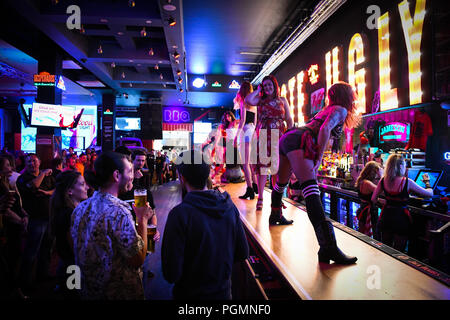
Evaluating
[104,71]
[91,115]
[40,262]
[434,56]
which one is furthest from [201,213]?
[91,115]

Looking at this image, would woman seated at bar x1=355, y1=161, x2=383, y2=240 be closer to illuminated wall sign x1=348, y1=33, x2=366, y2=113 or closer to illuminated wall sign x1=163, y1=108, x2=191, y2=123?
illuminated wall sign x1=348, y1=33, x2=366, y2=113

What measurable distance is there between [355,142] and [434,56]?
2.90 m

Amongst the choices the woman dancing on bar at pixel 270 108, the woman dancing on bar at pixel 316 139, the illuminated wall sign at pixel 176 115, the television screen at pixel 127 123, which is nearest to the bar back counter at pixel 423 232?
the woman dancing on bar at pixel 316 139

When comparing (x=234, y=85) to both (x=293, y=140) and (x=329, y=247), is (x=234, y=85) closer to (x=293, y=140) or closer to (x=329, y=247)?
(x=293, y=140)

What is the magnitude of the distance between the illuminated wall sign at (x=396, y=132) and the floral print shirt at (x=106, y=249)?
479 centimetres

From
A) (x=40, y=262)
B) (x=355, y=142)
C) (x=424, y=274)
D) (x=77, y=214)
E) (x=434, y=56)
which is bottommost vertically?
(x=40, y=262)

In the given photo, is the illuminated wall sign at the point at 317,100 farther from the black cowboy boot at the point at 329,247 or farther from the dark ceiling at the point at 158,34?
the black cowboy boot at the point at 329,247

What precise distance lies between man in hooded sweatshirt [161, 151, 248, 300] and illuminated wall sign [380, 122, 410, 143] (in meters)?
4.40

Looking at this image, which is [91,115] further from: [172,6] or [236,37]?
[172,6]

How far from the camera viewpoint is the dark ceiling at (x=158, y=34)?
21.2 ft

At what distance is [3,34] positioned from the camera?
24.6ft

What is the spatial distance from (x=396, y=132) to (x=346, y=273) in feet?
13.1

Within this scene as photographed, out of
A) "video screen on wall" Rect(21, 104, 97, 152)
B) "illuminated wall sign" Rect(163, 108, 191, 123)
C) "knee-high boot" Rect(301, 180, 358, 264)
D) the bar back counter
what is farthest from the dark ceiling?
"video screen on wall" Rect(21, 104, 97, 152)

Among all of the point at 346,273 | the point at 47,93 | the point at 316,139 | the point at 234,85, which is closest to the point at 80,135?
the point at 47,93
